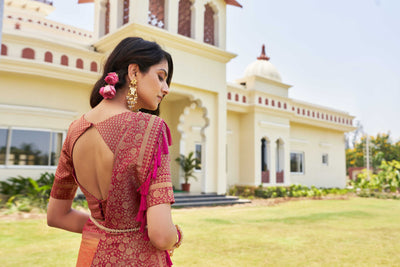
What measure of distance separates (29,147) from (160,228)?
8.63 metres

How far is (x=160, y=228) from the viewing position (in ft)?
3.27

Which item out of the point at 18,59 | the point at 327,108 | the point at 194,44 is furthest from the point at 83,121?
the point at 327,108

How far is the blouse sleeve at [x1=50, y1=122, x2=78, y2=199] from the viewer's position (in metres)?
1.27

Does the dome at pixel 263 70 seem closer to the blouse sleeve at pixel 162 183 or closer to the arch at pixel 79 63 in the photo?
the arch at pixel 79 63

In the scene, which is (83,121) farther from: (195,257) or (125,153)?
(195,257)

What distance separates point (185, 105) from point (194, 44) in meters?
2.11

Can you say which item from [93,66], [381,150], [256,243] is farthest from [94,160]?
[381,150]

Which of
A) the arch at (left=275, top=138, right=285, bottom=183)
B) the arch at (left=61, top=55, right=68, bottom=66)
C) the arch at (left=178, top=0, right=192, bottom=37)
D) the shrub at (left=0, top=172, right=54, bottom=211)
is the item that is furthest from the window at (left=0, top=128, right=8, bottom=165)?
the arch at (left=275, top=138, right=285, bottom=183)

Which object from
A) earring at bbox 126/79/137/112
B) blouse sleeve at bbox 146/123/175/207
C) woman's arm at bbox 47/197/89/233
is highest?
earring at bbox 126/79/137/112

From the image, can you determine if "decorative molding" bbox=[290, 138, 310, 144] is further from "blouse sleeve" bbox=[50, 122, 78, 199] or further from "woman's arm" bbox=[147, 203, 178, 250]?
"woman's arm" bbox=[147, 203, 178, 250]

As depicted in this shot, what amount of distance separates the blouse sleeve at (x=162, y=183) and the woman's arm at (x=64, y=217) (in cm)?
48

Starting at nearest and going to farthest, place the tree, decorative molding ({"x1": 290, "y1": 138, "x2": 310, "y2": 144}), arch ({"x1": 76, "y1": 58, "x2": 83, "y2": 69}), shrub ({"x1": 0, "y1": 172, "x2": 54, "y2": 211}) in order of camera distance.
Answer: shrub ({"x1": 0, "y1": 172, "x2": 54, "y2": 211}) → arch ({"x1": 76, "y1": 58, "x2": 83, "y2": 69}) → decorative molding ({"x1": 290, "y1": 138, "x2": 310, "y2": 144}) → the tree

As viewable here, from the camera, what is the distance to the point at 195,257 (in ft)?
13.0

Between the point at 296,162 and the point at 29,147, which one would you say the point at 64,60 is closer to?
the point at 29,147
